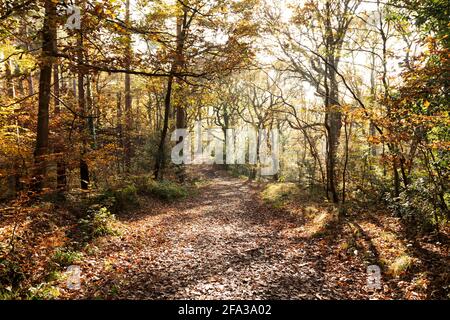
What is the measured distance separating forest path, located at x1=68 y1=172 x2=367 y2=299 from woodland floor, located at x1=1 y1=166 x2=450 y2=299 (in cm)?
2

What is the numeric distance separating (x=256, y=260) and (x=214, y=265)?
1.06 meters

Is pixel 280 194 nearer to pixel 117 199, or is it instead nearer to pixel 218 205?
pixel 218 205

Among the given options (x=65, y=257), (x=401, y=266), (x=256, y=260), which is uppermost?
(x=65, y=257)

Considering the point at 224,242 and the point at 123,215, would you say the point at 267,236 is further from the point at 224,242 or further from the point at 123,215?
the point at 123,215

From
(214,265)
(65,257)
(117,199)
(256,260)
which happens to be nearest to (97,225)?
(65,257)

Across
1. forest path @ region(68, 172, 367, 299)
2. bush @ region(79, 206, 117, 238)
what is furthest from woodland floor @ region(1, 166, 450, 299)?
bush @ region(79, 206, 117, 238)

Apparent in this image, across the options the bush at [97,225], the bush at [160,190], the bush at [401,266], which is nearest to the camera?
the bush at [401,266]

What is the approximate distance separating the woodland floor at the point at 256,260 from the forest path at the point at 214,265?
2 cm

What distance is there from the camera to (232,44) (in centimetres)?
1088

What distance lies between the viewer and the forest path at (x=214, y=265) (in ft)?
17.6

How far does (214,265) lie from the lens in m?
6.58

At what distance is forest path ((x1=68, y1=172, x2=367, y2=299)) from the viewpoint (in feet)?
17.6

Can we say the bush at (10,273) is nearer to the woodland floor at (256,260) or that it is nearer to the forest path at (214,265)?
A: the woodland floor at (256,260)

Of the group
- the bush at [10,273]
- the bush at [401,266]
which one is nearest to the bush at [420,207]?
the bush at [401,266]
